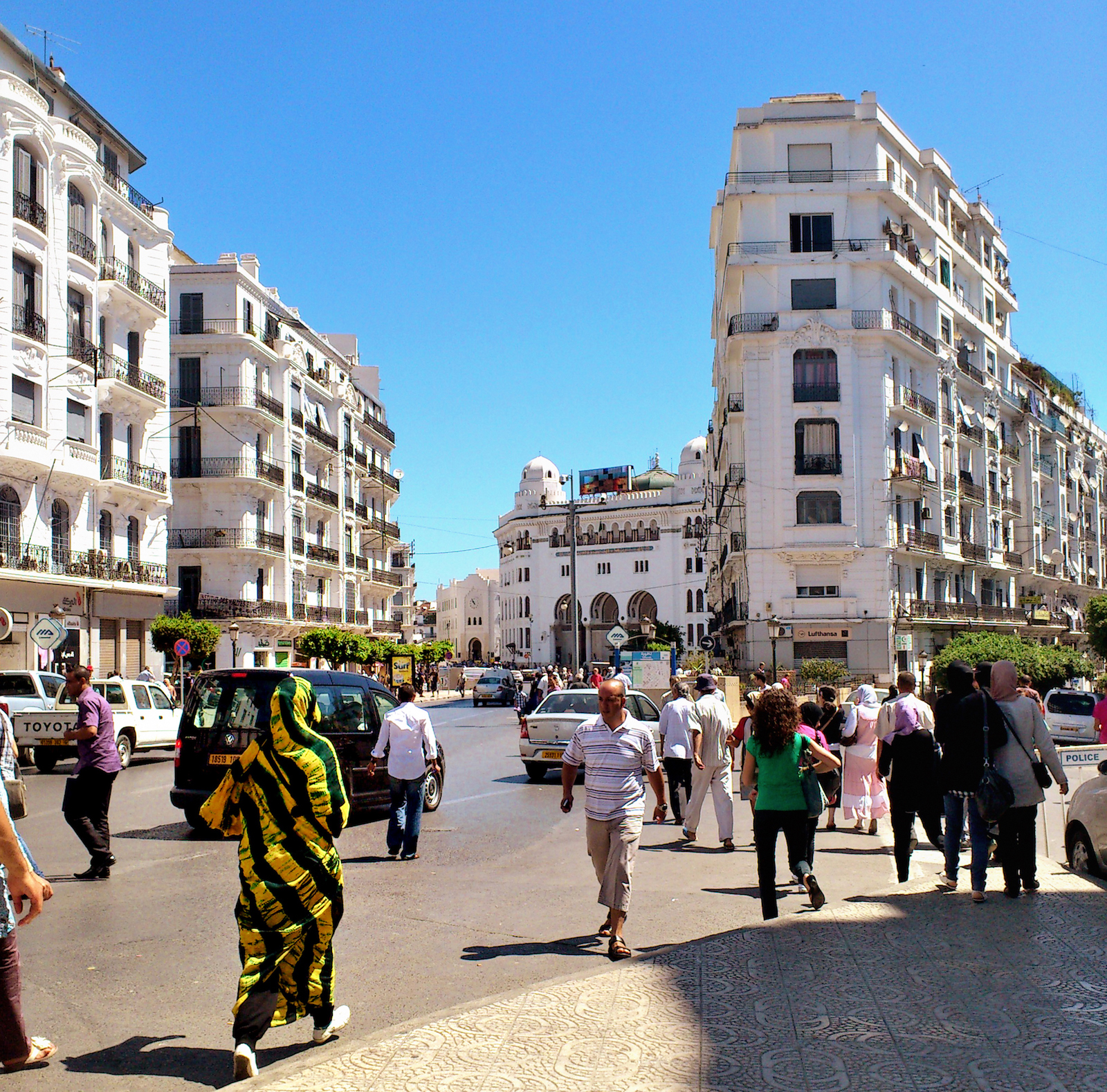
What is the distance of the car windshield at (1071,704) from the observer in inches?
1134

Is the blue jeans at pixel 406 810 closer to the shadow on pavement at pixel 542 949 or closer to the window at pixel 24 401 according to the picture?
the shadow on pavement at pixel 542 949

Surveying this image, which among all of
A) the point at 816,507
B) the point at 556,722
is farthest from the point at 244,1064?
the point at 816,507

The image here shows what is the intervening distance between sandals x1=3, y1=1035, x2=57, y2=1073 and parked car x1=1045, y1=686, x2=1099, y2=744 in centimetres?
2717

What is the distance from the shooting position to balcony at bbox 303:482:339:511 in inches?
2192

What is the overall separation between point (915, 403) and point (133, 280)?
3215 centimetres

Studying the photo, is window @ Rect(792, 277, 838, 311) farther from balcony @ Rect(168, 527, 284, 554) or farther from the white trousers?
the white trousers

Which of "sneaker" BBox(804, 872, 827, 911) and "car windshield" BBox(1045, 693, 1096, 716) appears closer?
"sneaker" BBox(804, 872, 827, 911)

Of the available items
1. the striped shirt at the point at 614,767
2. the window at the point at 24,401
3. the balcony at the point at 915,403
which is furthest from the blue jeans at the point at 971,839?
the balcony at the point at 915,403

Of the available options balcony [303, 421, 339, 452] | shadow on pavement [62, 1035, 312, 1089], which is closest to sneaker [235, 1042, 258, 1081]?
shadow on pavement [62, 1035, 312, 1089]

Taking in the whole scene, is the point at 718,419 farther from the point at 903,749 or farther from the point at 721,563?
the point at 903,749

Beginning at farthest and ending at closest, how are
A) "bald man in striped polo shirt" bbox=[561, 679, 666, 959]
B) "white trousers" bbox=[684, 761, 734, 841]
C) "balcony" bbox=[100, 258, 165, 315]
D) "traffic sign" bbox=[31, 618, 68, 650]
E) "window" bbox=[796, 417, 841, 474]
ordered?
"window" bbox=[796, 417, 841, 474]
"balcony" bbox=[100, 258, 165, 315]
"traffic sign" bbox=[31, 618, 68, 650]
"white trousers" bbox=[684, 761, 734, 841]
"bald man in striped polo shirt" bbox=[561, 679, 666, 959]

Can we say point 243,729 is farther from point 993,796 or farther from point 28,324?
Result: point 28,324

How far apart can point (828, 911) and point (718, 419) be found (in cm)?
5250

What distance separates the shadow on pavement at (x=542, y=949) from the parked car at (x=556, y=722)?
34.2ft
